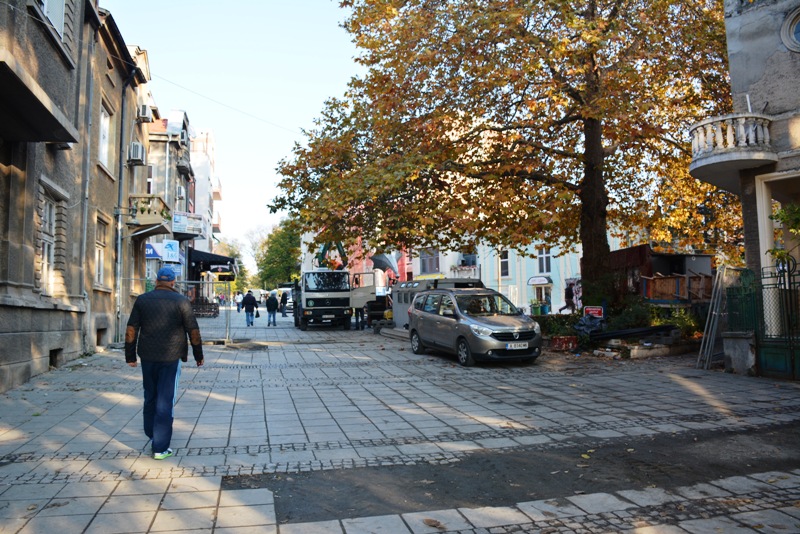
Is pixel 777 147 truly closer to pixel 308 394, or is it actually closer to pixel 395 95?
pixel 395 95

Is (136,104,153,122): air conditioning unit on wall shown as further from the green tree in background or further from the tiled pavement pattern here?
the green tree in background

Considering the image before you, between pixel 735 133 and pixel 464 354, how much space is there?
7134 millimetres

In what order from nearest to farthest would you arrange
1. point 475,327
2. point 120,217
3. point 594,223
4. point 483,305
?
point 475,327
point 483,305
point 594,223
point 120,217

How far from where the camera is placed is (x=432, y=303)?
49.3 feet

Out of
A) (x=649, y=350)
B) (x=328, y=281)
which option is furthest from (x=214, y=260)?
(x=649, y=350)

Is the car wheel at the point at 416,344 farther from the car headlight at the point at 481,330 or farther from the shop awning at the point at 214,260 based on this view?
the shop awning at the point at 214,260

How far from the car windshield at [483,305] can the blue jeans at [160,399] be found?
27.8 feet

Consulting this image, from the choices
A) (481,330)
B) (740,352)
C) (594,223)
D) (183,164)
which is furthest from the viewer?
(183,164)

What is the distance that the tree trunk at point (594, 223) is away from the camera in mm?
16281

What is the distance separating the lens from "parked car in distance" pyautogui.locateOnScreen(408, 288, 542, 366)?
12.7 m

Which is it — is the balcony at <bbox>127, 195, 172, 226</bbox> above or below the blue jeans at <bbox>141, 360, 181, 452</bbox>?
above

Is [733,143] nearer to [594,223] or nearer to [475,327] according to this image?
[594,223]

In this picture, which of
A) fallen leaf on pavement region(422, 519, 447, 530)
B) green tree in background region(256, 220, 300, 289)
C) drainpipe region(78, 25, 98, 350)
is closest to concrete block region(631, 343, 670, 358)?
fallen leaf on pavement region(422, 519, 447, 530)

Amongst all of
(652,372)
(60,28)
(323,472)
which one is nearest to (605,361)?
(652,372)
